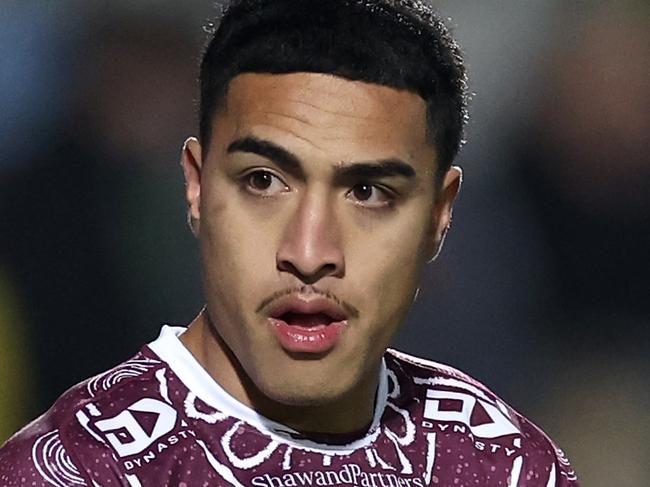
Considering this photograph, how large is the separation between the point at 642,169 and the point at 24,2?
1.50 m

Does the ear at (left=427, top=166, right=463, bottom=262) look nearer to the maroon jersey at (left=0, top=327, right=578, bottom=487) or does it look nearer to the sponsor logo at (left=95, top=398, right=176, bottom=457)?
the maroon jersey at (left=0, top=327, right=578, bottom=487)

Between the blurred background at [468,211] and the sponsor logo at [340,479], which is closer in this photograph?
the sponsor logo at [340,479]

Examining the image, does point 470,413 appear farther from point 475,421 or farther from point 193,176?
point 193,176

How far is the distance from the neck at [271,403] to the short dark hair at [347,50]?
247 millimetres

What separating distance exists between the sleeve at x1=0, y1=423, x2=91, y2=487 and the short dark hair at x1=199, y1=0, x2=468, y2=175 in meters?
0.41

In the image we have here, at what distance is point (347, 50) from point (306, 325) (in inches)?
12.6

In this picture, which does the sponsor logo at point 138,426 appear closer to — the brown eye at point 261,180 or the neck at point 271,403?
the neck at point 271,403

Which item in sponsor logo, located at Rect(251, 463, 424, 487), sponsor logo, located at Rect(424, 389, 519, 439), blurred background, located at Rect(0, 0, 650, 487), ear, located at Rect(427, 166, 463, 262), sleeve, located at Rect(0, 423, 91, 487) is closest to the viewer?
sleeve, located at Rect(0, 423, 91, 487)

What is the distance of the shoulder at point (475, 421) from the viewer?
1.85m

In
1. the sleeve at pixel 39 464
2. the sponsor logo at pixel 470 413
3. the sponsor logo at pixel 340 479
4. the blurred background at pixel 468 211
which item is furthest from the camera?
the blurred background at pixel 468 211

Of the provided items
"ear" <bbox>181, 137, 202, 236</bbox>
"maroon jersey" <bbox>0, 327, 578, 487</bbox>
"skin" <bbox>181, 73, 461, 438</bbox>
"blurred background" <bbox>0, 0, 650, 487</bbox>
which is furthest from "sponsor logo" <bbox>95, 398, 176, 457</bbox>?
"blurred background" <bbox>0, 0, 650, 487</bbox>

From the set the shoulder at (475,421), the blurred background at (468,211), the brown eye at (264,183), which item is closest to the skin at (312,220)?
the brown eye at (264,183)

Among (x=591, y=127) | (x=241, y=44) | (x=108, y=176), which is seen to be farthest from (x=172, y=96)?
(x=241, y=44)

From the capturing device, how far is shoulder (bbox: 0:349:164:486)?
1542 mm
